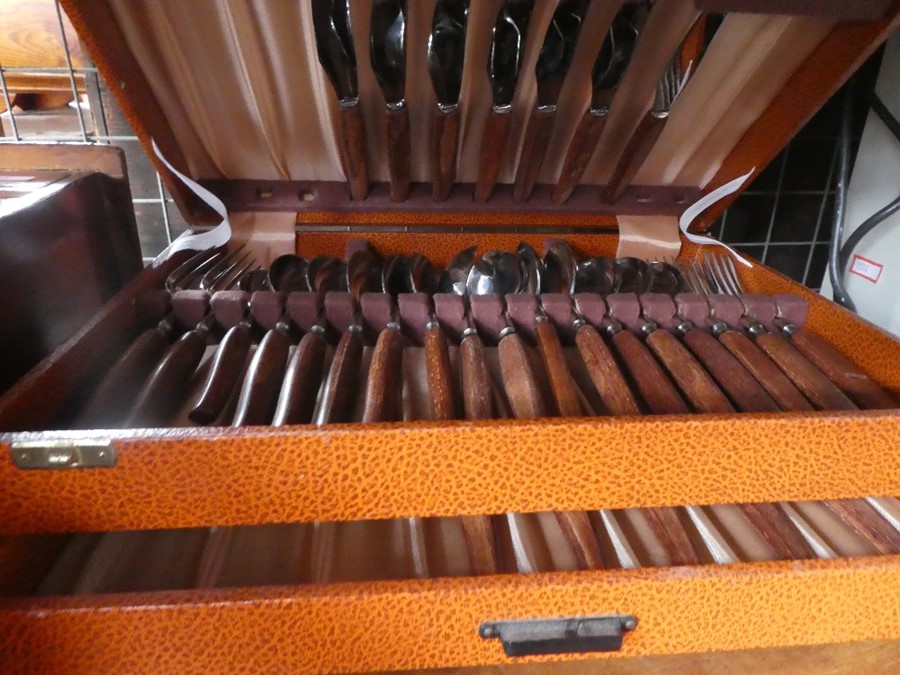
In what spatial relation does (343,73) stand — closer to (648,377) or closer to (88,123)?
(648,377)

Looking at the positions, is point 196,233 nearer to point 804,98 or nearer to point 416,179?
point 416,179

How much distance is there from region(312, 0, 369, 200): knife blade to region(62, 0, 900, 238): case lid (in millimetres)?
37

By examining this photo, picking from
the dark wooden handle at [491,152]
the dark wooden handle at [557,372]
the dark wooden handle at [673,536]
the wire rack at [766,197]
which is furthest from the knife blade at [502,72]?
the wire rack at [766,197]

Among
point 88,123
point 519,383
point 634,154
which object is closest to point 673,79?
point 634,154

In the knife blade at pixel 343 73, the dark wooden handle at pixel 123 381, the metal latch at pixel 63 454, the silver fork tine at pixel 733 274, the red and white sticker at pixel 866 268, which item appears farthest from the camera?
the red and white sticker at pixel 866 268

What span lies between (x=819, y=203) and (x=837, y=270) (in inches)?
10.3

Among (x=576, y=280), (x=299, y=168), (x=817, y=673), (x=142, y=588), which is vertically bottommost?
(x=817, y=673)

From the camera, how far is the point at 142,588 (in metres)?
0.43

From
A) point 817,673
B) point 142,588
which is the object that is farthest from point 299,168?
point 817,673

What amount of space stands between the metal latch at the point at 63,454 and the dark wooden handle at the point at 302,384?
0.12 meters

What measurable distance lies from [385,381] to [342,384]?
4cm

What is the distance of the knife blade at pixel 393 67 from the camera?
1.92 feet

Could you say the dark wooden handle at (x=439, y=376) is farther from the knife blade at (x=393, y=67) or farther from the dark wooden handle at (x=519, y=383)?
the knife blade at (x=393, y=67)

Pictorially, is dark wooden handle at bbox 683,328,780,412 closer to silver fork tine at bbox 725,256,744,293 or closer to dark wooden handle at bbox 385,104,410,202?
silver fork tine at bbox 725,256,744,293
